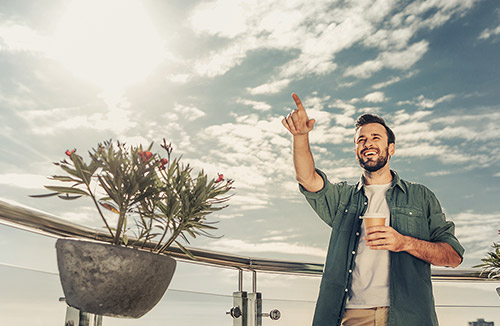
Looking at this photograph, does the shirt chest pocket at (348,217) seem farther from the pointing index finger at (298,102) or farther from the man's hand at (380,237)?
the pointing index finger at (298,102)

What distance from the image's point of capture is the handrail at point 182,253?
1.52 meters

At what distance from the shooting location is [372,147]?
7.60 ft

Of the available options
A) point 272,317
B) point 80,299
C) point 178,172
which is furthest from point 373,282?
point 80,299

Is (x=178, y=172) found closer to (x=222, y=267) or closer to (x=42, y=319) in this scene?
(x=42, y=319)

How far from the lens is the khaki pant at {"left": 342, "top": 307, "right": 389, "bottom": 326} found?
194 centimetres

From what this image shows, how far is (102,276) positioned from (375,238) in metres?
1.09

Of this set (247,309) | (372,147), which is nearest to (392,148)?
(372,147)

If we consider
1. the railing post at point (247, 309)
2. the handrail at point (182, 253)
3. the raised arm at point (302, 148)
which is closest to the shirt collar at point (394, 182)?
the raised arm at point (302, 148)

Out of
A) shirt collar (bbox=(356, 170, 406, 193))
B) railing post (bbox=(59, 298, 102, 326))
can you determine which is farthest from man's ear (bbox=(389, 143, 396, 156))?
railing post (bbox=(59, 298, 102, 326))

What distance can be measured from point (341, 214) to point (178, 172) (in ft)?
3.59

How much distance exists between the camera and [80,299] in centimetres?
127

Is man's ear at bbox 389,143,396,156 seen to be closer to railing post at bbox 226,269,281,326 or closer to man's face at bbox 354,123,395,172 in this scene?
man's face at bbox 354,123,395,172

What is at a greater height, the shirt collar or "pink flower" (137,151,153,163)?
the shirt collar

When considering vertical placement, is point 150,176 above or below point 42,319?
above
